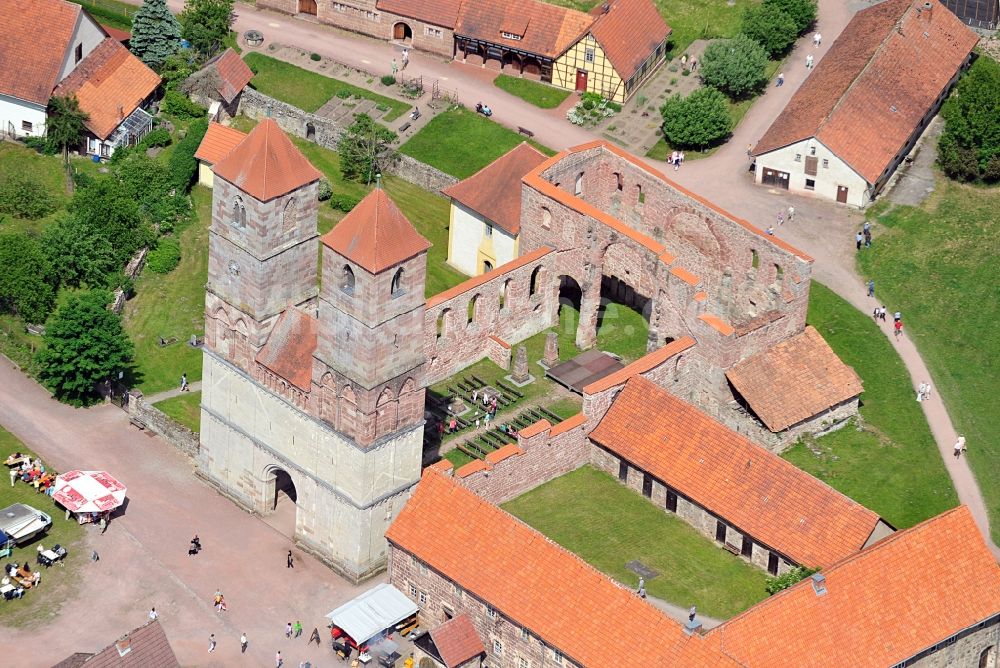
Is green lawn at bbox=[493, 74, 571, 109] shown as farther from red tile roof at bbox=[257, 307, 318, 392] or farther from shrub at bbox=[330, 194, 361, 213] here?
red tile roof at bbox=[257, 307, 318, 392]

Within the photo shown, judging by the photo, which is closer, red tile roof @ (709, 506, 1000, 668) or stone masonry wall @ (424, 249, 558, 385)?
red tile roof @ (709, 506, 1000, 668)

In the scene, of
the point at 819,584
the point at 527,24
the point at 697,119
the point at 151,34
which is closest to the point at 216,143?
the point at 151,34

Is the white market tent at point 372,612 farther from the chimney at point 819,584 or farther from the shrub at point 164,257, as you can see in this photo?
the shrub at point 164,257

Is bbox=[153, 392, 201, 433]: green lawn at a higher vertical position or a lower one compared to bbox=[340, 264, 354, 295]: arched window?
lower

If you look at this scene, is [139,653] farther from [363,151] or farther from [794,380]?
[363,151]

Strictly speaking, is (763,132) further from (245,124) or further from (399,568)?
(399,568)

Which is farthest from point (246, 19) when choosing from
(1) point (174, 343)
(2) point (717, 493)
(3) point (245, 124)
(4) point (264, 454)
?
(2) point (717, 493)

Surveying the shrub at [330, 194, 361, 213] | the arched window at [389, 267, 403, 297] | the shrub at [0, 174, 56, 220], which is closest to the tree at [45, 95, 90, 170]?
the shrub at [0, 174, 56, 220]
